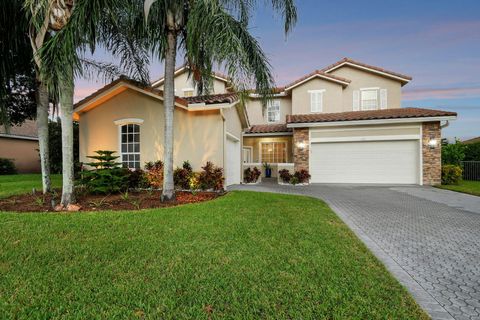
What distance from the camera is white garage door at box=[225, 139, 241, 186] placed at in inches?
495

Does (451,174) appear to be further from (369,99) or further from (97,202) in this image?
(97,202)

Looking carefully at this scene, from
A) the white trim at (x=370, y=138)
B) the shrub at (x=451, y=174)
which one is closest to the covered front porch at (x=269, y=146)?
the white trim at (x=370, y=138)

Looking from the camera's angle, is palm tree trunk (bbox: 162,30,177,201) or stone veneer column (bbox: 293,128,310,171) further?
stone veneer column (bbox: 293,128,310,171)

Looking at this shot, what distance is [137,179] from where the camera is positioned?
34.0 ft

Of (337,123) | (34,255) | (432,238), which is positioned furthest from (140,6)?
(337,123)

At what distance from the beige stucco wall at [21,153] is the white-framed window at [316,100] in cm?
2384

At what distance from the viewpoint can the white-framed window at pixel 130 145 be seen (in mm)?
11461

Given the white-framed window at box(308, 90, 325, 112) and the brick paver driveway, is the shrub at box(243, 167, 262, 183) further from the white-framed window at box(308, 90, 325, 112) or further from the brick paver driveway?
the white-framed window at box(308, 90, 325, 112)

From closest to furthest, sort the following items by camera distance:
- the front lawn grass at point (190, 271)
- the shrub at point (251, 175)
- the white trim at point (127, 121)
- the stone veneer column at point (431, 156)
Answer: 1. the front lawn grass at point (190, 271)
2. the white trim at point (127, 121)
3. the stone veneer column at point (431, 156)
4. the shrub at point (251, 175)

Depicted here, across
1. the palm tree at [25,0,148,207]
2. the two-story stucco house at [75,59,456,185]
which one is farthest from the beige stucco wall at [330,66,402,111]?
the palm tree at [25,0,148,207]

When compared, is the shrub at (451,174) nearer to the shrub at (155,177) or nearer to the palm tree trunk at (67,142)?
the shrub at (155,177)

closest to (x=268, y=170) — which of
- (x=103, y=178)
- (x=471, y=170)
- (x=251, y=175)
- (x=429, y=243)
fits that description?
(x=251, y=175)

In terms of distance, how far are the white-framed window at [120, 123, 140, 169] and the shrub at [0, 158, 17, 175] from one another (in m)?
14.9

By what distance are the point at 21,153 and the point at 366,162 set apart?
→ 2813 centimetres
